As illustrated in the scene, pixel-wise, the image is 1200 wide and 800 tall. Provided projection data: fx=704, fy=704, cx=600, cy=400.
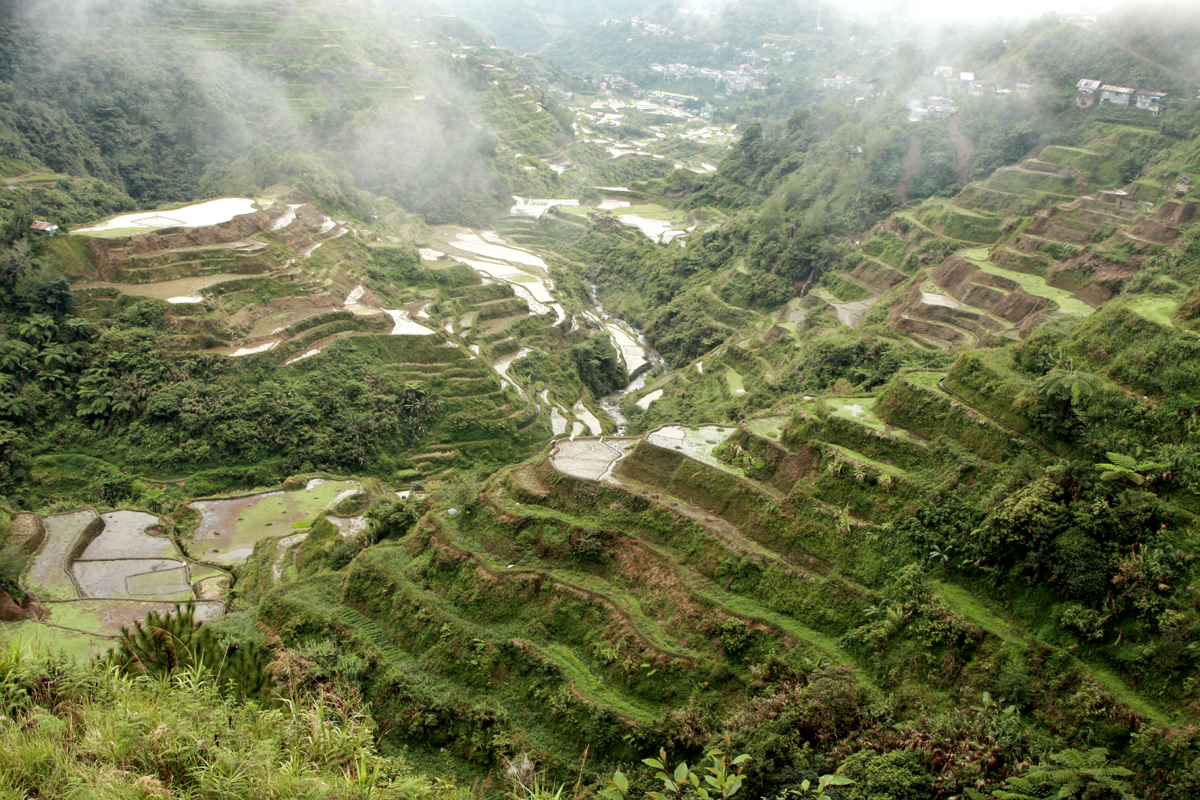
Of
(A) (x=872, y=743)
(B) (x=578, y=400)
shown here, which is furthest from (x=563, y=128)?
(A) (x=872, y=743)

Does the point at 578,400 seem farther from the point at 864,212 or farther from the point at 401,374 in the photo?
the point at 864,212

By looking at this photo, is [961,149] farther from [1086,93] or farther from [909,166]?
[1086,93]

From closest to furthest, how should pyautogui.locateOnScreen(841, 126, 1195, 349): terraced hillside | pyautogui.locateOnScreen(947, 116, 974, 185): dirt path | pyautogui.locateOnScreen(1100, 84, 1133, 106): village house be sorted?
pyautogui.locateOnScreen(841, 126, 1195, 349): terraced hillside, pyautogui.locateOnScreen(1100, 84, 1133, 106): village house, pyautogui.locateOnScreen(947, 116, 974, 185): dirt path

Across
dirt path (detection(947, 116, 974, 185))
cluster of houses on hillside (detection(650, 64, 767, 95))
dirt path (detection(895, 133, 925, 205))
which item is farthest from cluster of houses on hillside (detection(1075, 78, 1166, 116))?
cluster of houses on hillside (detection(650, 64, 767, 95))

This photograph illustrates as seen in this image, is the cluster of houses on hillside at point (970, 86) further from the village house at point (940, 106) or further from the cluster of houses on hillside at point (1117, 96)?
the cluster of houses on hillside at point (1117, 96)

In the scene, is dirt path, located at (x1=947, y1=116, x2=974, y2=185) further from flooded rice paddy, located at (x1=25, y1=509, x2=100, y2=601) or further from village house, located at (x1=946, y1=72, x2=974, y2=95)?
flooded rice paddy, located at (x1=25, y1=509, x2=100, y2=601)

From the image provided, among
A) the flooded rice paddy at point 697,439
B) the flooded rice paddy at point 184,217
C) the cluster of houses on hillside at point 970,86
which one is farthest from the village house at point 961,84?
the flooded rice paddy at point 184,217

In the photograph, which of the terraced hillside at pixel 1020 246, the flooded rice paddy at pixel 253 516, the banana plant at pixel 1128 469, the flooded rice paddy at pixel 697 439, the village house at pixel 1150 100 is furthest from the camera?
the village house at pixel 1150 100
